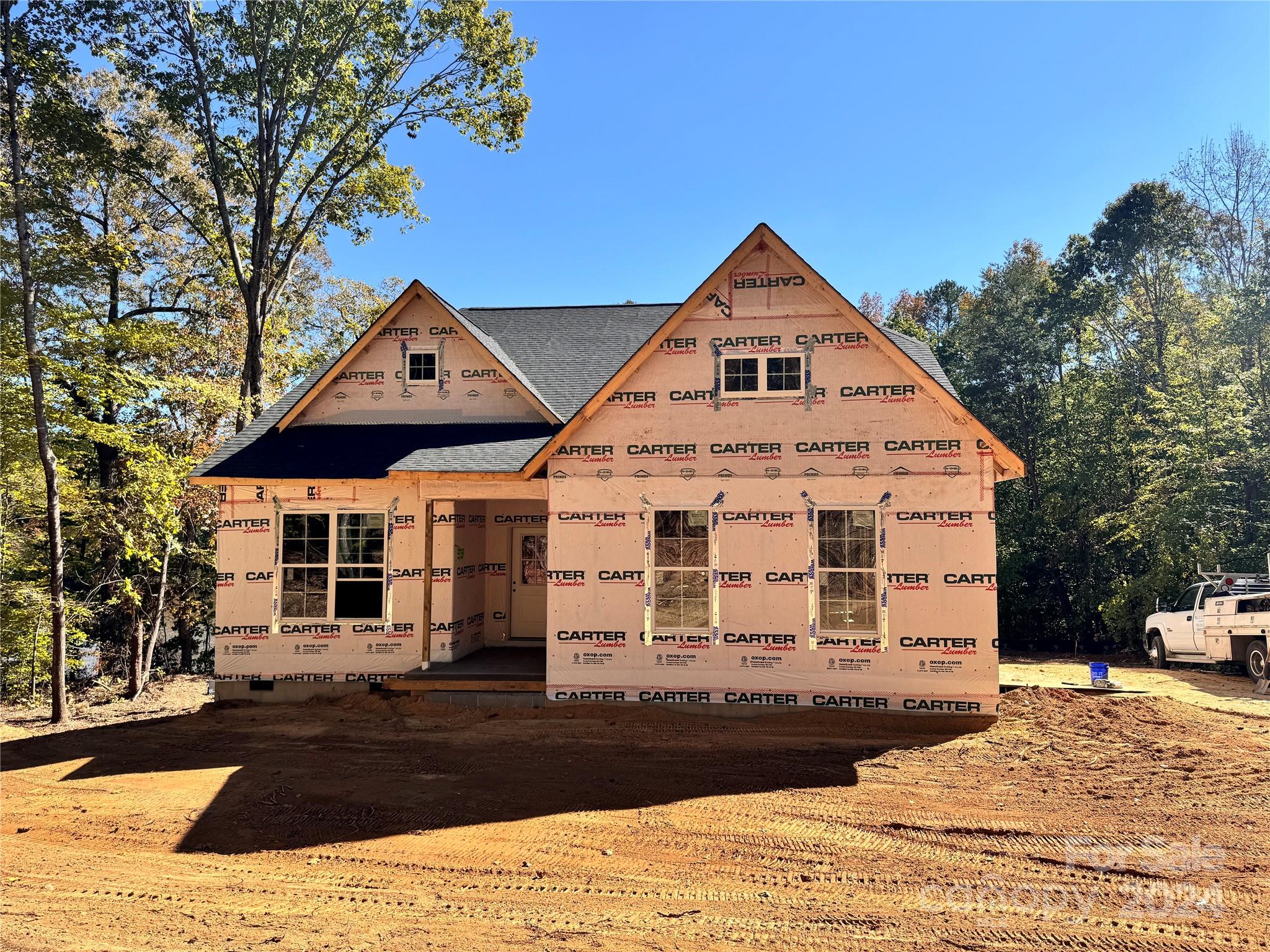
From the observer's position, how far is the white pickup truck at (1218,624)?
13.7 metres

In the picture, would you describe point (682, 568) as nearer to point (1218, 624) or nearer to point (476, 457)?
point (476, 457)

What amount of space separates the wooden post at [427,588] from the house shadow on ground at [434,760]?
1.35 metres

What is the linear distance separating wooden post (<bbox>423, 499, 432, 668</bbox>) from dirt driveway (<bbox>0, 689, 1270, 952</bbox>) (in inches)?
62.1

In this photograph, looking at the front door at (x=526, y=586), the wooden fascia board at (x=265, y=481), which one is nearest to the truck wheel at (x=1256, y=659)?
the front door at (x=526, y=586)

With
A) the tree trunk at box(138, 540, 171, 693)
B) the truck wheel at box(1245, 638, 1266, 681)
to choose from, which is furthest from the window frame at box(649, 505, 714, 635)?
the tree trunk at box(138, 540, 171, 693)

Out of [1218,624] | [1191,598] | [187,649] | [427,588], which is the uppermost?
[427,588]

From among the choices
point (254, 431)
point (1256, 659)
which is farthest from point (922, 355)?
point (254, 431)

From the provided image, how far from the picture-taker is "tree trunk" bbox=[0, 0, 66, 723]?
10883mm

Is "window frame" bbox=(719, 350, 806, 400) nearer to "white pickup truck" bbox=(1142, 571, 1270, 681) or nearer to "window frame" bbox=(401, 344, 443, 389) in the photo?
"window frame" bbox=(401, 344, 443, 389)

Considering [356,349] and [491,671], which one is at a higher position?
[356,349]

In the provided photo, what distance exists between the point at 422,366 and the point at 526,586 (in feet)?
15.1

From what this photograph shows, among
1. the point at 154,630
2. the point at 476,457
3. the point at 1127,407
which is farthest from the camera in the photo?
the point at 1127,407

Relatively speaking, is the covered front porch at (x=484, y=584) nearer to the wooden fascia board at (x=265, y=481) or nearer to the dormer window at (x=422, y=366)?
the wooden fascia board at (x=265, y=481)

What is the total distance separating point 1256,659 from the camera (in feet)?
45.2
